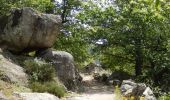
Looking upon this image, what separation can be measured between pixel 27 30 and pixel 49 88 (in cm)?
389

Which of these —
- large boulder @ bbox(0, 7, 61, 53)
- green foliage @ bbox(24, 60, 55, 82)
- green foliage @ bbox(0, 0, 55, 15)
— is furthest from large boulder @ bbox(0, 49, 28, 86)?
green foliage @ bbox(0, 0, 55, 15)

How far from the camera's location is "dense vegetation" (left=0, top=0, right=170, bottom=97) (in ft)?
71.9

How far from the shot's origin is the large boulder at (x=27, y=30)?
1783 cm

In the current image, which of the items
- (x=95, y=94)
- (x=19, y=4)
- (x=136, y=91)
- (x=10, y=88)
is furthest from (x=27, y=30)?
(x=136, y=91)

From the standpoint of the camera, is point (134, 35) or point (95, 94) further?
point (134, 35)

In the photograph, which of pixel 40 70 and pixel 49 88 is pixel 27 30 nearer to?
pixel 40 70

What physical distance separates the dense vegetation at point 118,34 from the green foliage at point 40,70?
5.37 meters

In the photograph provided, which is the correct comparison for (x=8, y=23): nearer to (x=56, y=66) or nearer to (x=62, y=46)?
(x=56, y=66)

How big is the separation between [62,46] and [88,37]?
88.7 inches

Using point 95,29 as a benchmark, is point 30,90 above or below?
below

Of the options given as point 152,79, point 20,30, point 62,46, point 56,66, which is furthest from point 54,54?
point 62,46

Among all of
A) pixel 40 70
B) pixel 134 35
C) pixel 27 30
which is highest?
pixel 27 30

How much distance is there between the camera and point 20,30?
1780 centimetres

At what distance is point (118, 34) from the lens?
23969 mm
